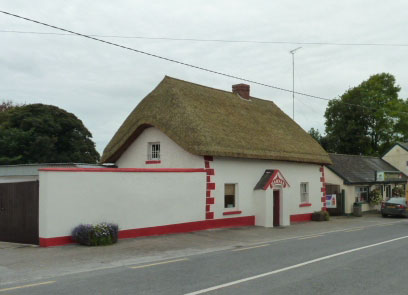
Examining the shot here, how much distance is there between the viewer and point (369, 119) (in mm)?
54719

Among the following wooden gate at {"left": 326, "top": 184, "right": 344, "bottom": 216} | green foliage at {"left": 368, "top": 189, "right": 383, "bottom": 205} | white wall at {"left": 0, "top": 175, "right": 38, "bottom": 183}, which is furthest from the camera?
green foliage at {"left": 368, "top": 189, "right": 383, "bottom": 205}

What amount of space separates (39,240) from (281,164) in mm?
14725

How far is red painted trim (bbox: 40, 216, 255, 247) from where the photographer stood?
13062mm

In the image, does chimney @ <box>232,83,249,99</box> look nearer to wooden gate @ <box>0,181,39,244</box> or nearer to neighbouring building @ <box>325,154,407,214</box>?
neighbouring building @ <box>325,154,407,214</box>

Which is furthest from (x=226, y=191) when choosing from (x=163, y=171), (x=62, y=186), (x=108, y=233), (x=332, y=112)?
(x=332, y=112)

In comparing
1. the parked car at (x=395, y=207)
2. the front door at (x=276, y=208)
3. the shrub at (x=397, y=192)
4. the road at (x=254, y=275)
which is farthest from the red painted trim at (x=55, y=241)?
the shrub at (x=397, y=192)

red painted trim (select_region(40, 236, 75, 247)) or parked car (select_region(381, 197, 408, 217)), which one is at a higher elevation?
red painted trim (select_region(40, 236, 75, 247))

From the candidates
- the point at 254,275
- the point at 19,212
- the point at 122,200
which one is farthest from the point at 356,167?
the point at 19,212

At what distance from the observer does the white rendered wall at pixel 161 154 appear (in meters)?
19.5

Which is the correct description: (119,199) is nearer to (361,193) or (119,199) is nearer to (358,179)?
(358,179)

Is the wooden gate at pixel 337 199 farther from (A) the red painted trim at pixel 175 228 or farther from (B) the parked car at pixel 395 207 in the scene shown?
(A) the red painted trim at pixel 175 228

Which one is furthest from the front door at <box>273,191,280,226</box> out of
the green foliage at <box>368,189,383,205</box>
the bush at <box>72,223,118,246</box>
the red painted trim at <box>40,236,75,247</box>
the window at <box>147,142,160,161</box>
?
the green foliage at <box>368,189,383,205</box>

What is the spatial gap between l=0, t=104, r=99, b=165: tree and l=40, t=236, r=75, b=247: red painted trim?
28667mm

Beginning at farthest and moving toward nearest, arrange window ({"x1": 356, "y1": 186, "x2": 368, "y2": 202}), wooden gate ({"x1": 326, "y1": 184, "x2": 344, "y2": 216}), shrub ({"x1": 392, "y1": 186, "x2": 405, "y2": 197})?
shrub ({"x1": 392, "y1": 186, "x2": 405, "y2": 197})
window ({"x1": 356, "y1": 186, "x2": 368, "y2": 202})
wooden gate ({"x1": 326, "y1": 184, "x2": 344, "y2": 216})
